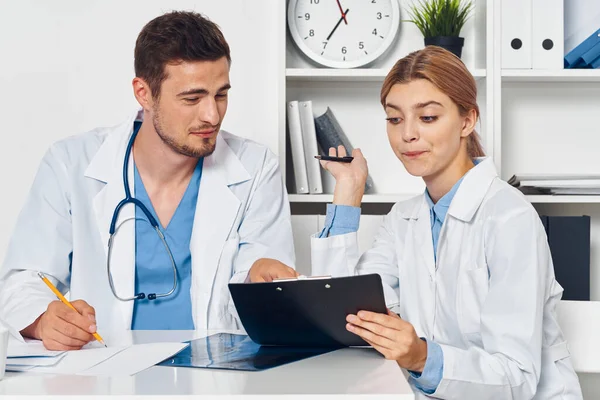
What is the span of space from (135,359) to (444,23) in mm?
1548

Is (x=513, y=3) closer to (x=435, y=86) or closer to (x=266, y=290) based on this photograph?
(x=435, y=86)

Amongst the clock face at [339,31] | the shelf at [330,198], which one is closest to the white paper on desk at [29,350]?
the shelf at [330,198]

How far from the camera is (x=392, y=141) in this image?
1.66 metres

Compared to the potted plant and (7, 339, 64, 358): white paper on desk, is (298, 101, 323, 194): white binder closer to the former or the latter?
the potted plant

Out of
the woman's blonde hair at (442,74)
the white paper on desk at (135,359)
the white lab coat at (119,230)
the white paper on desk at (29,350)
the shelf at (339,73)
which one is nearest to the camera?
the white paper on desk at (135,359)

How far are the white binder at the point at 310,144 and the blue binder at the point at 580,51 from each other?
0.80 meters

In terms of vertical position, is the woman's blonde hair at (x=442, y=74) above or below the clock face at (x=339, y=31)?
below

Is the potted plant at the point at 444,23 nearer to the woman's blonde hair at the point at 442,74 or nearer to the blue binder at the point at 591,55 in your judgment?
the blue binder at the point at 591,55

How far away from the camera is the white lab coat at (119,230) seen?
181 cm

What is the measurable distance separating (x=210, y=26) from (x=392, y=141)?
0.58 m

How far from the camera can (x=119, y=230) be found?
1.84 metres

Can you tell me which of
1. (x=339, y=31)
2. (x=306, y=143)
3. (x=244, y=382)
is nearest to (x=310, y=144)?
(x=306, y=143)

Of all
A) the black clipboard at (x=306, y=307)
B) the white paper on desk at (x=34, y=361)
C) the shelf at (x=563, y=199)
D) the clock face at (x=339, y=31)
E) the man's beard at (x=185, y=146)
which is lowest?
the white paper on desk at (x=34, y=361)

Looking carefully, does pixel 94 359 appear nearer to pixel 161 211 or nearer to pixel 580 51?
pixel 161 211
